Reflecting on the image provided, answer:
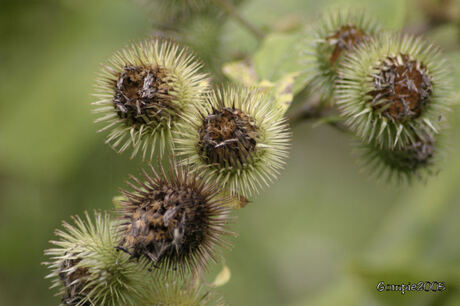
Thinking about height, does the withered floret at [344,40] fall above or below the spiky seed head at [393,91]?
above

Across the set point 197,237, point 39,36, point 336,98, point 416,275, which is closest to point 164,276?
point 197,237

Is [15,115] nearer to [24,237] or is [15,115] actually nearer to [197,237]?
[24,237]

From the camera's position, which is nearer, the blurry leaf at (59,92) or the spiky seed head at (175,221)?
the spiky seed head at (175,221)

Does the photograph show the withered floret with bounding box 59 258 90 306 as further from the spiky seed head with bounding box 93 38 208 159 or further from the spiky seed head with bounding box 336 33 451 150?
the spiky seed head with bounding box 336 33 451 150

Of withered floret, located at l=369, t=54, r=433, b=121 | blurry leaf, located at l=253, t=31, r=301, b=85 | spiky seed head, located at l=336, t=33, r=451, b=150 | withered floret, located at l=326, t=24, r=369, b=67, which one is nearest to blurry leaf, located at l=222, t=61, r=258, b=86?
blurry leaf, located at l=253, t=31, r=301, b=85

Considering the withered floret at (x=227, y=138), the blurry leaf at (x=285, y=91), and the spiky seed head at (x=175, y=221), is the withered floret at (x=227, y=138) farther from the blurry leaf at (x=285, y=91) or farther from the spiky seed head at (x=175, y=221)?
the blurry leaf at (x=285, y=91)

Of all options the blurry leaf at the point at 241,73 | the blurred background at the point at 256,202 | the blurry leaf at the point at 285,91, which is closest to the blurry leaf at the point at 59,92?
the blurred background at the point at 256,202
